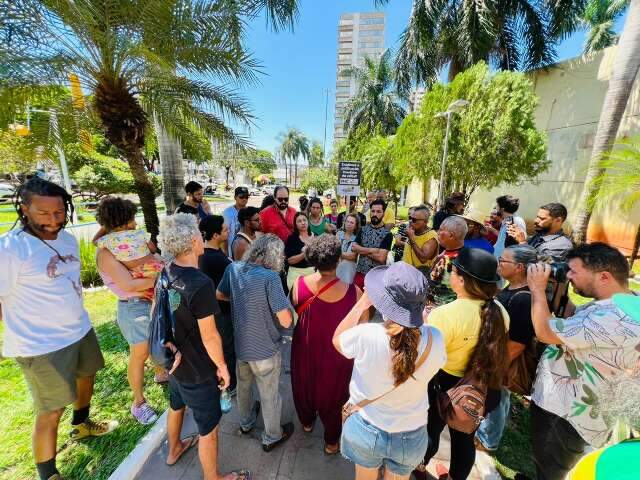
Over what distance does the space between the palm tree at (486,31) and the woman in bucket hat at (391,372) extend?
1346cm

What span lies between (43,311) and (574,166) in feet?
52.2

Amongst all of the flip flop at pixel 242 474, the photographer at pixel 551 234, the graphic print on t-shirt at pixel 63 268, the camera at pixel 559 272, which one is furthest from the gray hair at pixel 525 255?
the graphic print on t-shirt at pixel 63 268

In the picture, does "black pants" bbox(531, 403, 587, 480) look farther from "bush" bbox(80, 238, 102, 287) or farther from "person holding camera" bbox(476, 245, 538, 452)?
"bush" bbox(80, 238, 102, 287)

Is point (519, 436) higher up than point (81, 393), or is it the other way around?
point (81, 393)

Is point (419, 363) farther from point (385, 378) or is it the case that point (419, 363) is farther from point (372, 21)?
point (372, 21)

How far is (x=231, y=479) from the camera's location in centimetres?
199

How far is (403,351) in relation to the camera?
132cm

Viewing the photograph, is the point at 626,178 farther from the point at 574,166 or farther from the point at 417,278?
the point at 417,278

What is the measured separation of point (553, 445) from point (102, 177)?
2412cm

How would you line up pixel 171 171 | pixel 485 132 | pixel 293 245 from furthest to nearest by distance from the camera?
pixel 485 132 < pixel 171 171 < pixel 293 245

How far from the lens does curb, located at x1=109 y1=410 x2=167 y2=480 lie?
2041mm

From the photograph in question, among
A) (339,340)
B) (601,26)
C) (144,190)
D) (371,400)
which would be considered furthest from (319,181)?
(371,400)

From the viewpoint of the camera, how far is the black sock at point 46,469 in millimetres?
1910

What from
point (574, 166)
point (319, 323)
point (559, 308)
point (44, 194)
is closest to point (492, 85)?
point (574, 166)
